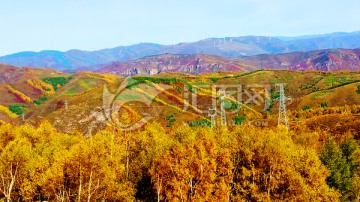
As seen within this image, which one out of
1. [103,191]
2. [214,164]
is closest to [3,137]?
[103,191]

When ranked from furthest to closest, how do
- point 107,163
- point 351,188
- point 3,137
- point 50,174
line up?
point 3,137 → point 351,188 → point 107,163 → point 50,174

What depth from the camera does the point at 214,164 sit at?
200ft

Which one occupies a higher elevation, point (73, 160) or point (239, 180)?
point (73, 160)

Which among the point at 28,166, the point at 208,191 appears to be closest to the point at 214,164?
the point at 208,191

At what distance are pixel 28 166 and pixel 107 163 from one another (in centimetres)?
1524

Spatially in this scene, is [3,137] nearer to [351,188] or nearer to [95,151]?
[95,151]

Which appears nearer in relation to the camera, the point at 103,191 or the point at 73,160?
the point at 73,160

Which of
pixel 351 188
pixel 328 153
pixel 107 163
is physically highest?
pixel 107 163

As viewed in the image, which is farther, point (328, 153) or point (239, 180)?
point (328, 153)

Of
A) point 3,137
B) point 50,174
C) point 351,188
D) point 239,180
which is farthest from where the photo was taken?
point 3,137

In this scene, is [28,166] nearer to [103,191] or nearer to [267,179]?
[103,191]

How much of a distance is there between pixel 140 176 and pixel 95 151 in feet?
53.2

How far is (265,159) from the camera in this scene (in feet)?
219

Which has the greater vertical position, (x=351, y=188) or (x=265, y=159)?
(x=265, y=159)
